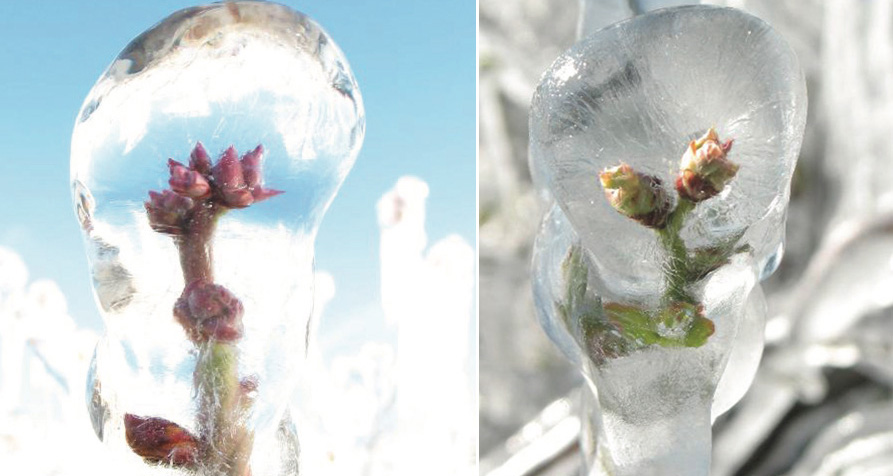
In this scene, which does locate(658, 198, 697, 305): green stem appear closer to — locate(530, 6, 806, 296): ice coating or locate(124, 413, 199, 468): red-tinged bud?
locate(530, 6, 806, 296): ice coating

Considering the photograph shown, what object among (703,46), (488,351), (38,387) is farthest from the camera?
(488,351)

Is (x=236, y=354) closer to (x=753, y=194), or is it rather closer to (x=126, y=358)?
(x=126, y=358)

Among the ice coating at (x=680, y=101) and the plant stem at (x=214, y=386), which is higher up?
the ice coating at (x=680, y=101)

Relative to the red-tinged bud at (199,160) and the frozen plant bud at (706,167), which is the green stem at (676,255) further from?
the red-tinged bud at (199,160)

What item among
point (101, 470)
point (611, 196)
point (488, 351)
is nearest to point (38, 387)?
point (488, 351)

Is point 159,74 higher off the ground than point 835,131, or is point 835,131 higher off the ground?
point 159,74

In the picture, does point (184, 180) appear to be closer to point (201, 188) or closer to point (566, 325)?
point (201, 188)

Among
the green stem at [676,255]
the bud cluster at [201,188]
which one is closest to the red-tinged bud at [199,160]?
the bud cluster at [201,188]
